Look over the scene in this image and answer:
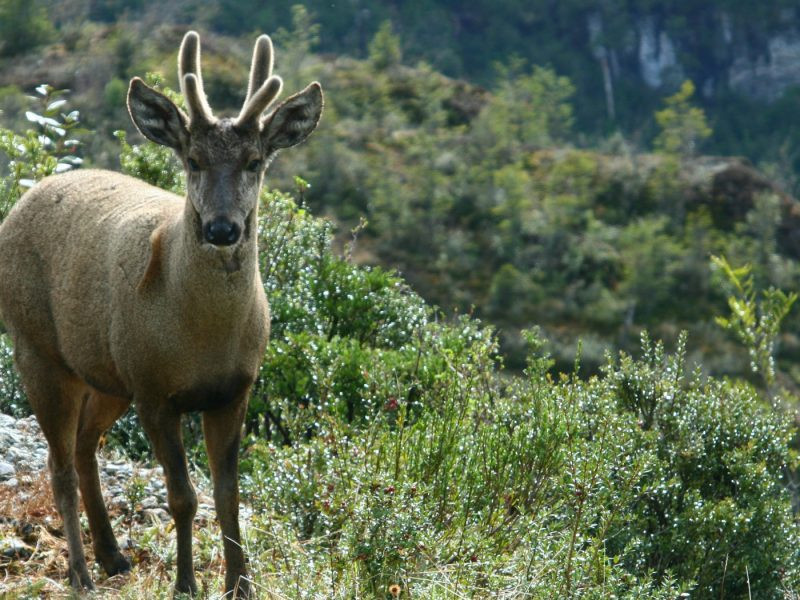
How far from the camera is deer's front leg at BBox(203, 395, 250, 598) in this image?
5.90 metres

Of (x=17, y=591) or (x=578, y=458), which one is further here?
(x=578, y=458)

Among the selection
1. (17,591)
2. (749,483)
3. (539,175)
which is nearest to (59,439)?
(17,591)

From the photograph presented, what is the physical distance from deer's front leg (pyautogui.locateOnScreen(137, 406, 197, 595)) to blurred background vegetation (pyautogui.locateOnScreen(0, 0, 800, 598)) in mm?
428

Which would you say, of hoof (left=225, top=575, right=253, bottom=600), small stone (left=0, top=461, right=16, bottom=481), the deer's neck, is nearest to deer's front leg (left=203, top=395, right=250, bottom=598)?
hoof (left=225, top=575, right=253, bottom=600)

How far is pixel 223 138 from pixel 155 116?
1.31 feet

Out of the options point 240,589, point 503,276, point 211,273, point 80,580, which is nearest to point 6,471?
point 80,580

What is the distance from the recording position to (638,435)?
287 inches

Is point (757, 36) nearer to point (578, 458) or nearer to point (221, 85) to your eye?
point (221, 85)

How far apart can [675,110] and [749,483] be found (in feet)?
252

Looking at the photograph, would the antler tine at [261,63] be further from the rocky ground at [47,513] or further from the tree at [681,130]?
the tree at [681,130]

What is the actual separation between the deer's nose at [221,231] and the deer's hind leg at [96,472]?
1550 millimetres

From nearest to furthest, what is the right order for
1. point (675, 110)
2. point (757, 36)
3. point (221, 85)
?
point (221, 85), point (675, 110), point (757, 36)

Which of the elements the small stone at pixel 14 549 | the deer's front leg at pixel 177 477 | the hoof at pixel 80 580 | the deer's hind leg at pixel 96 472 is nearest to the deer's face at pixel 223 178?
the deer's front leg at pixel 177 477

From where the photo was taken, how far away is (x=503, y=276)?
58438 millimetres
